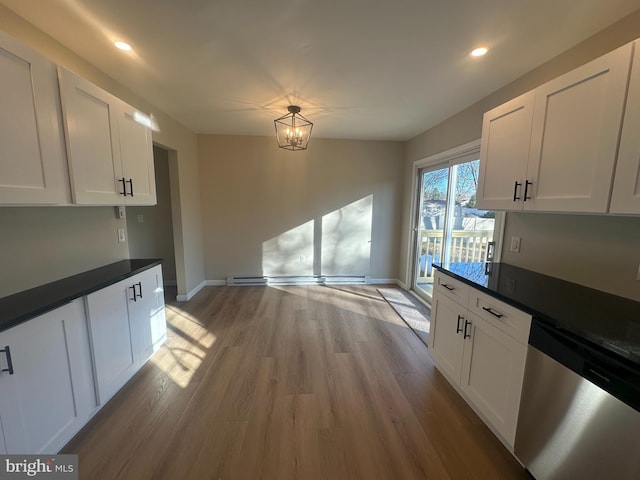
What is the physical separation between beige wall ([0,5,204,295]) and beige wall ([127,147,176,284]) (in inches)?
23.0

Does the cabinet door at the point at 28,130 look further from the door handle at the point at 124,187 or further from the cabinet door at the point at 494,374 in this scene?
the cabinet door at the point at 494,374

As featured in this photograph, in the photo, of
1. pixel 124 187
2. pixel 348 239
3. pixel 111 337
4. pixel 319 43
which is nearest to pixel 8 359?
pixel 111 337

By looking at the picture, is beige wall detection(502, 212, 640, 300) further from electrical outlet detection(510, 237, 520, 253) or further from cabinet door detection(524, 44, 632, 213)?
cabinet door detection(524, 44, 632, 213)

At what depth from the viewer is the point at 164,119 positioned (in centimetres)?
315

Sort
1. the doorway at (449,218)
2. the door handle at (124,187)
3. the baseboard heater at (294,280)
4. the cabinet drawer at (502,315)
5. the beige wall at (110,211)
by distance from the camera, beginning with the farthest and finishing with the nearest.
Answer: the baseboard heater at (294,280) < the doorway at (449,218) < the door handle at (124,187) < the beige wall at (110,211) < the cabinet drawer at (502,315)

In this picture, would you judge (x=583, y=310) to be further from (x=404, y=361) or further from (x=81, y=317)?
(x=81, y=317)

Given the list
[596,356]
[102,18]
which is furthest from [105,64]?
[596,356]

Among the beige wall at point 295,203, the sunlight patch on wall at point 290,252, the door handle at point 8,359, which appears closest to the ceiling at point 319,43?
the beige wall at point 295,203

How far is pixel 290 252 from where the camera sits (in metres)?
4.53

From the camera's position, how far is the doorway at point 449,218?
2.81 metres

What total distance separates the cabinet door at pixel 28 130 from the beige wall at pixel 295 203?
280 centimetres

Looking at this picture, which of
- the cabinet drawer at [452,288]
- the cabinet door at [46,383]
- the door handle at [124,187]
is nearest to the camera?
the cabinet door at [46,383]

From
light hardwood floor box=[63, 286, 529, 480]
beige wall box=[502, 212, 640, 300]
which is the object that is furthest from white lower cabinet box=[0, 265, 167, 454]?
beige wall box=[502, 212, 640, 300]

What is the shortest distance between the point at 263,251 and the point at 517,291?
12.0 ft
